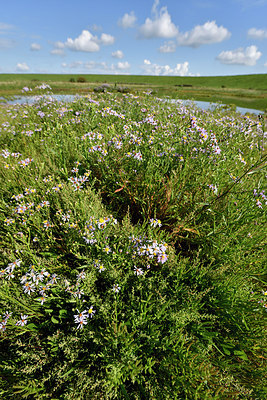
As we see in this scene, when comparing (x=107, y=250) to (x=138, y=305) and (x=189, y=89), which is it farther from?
(x=189, y=89)

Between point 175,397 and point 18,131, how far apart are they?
19.5 feet

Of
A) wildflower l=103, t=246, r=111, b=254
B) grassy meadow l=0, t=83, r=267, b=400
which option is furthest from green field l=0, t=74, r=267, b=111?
wildflower l=103, t=246, r=111, b=254

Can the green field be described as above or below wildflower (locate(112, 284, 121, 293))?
above

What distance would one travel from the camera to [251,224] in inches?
107

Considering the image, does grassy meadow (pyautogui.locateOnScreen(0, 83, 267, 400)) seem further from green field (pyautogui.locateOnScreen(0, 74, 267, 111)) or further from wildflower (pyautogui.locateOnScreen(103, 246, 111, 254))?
green field (pyautogui.locateOnScreen(0, 74, 267, 111))

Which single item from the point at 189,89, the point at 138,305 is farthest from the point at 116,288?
the point at 189,89

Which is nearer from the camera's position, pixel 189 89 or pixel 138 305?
pixel 138 305

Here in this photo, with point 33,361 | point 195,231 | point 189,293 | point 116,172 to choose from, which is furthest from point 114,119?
point 33,361

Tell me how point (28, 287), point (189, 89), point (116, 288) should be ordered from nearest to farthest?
point (28, 287), point (116, 288), point (189, 89)

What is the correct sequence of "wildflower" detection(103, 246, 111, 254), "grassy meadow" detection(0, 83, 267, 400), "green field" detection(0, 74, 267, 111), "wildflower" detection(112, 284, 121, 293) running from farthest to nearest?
"green field" detection(0, 74, 267, 111) < "wildflower" detection(103, 246, 111, 254) < "wildflower" detection(112, 284, 121, 293) < "grassy meadow" detection(0, 83, 267, 400)

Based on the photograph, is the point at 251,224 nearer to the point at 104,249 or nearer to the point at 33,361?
the point at 104,249

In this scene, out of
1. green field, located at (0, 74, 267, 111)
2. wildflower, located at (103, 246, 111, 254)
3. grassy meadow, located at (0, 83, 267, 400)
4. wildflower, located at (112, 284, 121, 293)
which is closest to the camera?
grassy meadow, located at (0, 83, 267, 400)

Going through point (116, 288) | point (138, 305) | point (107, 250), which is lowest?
point (138, 305)

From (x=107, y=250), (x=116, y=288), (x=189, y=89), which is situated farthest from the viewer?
(x=189, y=89)
